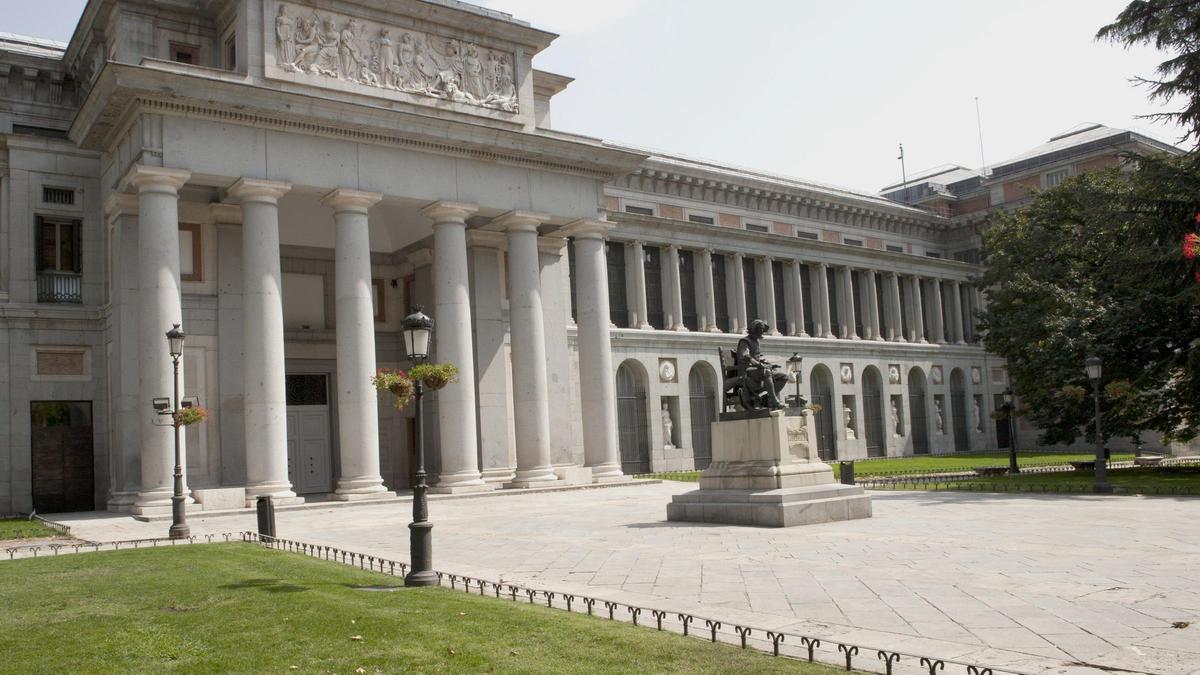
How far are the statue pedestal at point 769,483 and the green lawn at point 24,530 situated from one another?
14.3 meters

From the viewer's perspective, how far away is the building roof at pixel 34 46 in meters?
35.5

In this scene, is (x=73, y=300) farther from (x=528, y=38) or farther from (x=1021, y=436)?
(x=1021, y=436)

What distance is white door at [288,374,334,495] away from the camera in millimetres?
37562

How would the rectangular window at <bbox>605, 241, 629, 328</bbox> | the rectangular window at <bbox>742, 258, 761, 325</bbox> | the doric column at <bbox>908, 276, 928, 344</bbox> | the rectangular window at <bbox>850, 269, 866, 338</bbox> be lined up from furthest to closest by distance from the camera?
the doric column at <bbox>908, 276, 928, 344</bbox> < the rectangular window at <bbox>850, 269, 866, 338</bbox> < the rectangular window at <bbox>742, 258, 761, 325</bbox> < the rectangular window at <bbox>605, 241, 629, 328</bbox>

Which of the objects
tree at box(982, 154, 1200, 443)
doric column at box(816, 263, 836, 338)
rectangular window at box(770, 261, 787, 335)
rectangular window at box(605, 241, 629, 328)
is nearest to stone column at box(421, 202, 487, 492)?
rectangular window at box(605, 241, 629, 328)

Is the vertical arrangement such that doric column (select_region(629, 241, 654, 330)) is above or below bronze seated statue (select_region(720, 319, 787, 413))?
above

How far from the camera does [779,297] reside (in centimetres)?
6041

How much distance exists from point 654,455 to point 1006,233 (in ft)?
64.5

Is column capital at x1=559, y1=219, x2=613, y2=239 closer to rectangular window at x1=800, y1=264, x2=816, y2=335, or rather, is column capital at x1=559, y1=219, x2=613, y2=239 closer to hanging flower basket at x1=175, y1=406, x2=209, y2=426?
hanging flower basket at x1=175, y1=406, x2=209, y2=426

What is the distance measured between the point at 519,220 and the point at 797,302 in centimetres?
2840

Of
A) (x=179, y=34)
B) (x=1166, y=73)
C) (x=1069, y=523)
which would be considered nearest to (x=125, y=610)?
(x=1069, y=523)

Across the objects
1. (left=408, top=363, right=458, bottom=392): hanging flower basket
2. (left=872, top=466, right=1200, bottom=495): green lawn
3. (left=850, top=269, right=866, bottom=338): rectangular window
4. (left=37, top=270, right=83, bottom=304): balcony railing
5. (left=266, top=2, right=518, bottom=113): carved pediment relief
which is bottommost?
(left=872, top=466, right=1200, bottom=495): green lawn

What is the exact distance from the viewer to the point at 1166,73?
28.0m

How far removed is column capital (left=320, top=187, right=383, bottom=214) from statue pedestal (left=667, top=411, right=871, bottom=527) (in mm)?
15871
